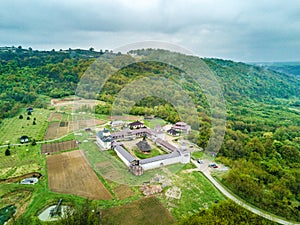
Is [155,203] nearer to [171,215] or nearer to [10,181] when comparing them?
[171,215]

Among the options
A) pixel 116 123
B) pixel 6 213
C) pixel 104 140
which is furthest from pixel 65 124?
pixel 6 213

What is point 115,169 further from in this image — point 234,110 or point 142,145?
point 234,110

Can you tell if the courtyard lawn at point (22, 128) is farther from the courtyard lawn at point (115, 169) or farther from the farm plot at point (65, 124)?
the courtyard lawn at point (115, 169)

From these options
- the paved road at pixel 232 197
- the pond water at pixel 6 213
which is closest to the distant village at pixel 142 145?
the paved road at pixel 232 197

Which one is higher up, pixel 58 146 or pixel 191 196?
pixel 191 196

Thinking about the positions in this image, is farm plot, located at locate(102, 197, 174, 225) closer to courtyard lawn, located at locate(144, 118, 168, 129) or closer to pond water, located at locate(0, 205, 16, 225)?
pond water, located at locate(0, 205, 16, 225)

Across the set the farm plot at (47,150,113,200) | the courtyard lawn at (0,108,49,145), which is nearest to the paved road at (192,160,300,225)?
the farm plot at (47,150,113,200)
